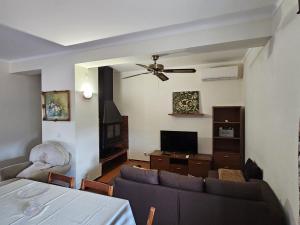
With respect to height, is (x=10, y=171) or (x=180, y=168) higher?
(x=10, y=171)

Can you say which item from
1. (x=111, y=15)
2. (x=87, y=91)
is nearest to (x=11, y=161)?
(x=87, y=91)

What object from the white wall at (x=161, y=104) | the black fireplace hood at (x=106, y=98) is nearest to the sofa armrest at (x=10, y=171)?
the black fireplace hood at (x=106, y=98)

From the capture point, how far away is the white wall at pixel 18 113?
151 inches

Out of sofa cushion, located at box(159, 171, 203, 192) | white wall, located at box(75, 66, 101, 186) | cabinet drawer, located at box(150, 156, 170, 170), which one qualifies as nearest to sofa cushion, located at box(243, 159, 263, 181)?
sofa cushion, located at box(159, 171, 203, 192)

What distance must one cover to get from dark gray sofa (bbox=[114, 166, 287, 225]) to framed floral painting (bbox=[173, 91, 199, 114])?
8.73 feet

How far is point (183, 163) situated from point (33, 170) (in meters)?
3.00

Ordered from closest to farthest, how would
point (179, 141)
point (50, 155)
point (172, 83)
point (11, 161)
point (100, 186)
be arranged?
point (100, 186) → point (50, 155) → point (11, 161) → point (179, 141) → point (172, 83)

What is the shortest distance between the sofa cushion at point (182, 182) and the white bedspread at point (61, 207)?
74 cm

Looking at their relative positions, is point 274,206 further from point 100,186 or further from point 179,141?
point 179,141

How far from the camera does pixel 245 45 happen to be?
236 centimetres

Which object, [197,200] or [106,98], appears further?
[106,98]

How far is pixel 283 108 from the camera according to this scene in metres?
1.67

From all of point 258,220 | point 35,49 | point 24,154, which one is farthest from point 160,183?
point 24,154

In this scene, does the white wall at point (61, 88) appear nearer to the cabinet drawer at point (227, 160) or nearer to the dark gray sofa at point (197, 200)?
the dark gray sofa at point (197, 200)
